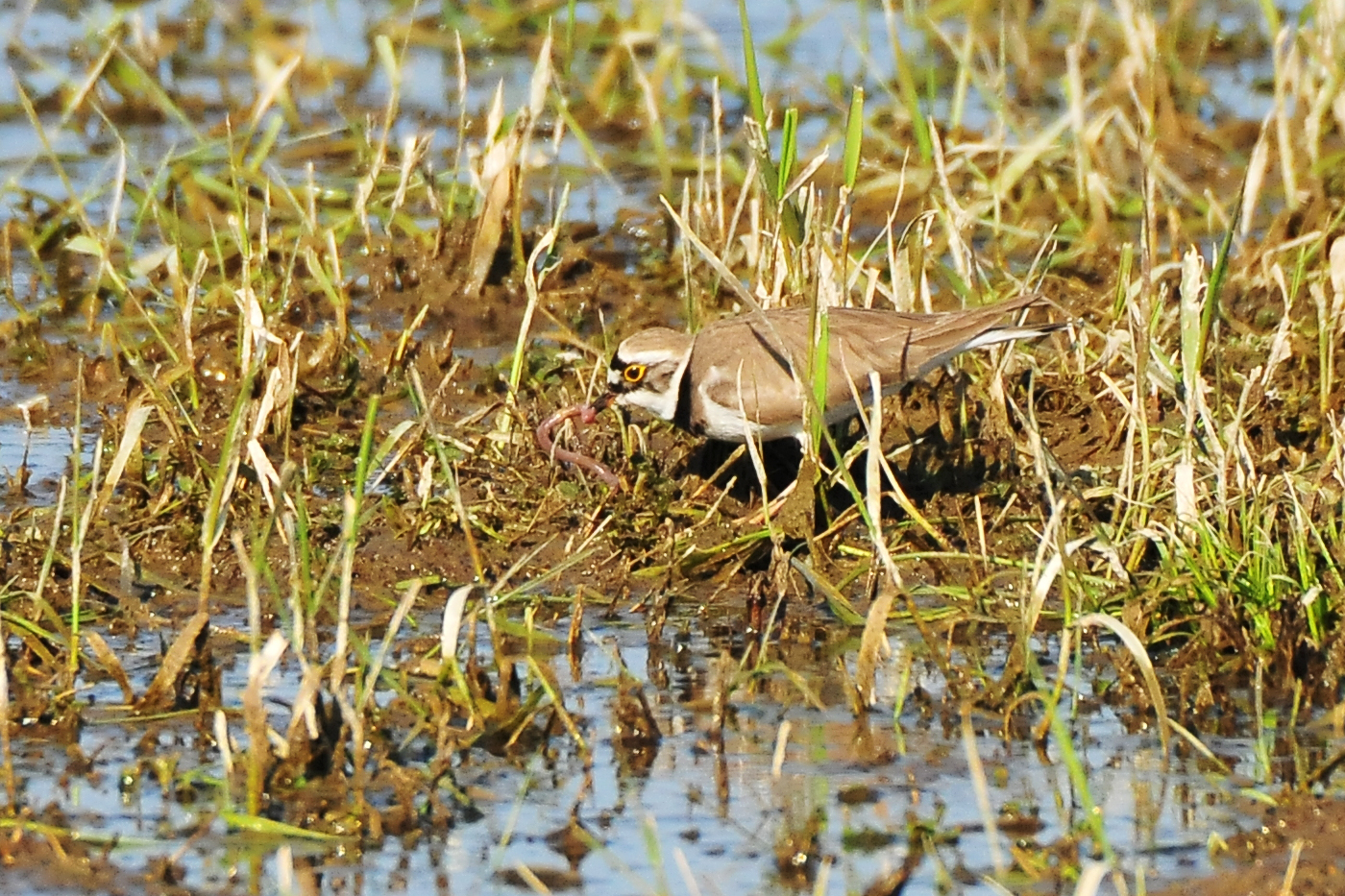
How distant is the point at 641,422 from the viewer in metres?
8.19

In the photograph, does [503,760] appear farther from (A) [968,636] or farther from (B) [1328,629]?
(B) [1328,629]

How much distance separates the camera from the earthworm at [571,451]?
290 inches

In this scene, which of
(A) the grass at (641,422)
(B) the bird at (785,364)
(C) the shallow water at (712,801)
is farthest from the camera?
(B) the bird at (785,364)

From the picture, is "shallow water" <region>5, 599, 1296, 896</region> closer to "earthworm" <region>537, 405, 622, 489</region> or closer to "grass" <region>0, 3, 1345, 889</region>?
"grass" <region>0, 3, 1345, 889</region>

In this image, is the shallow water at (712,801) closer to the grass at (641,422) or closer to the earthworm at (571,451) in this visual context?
the grass at (641,422)

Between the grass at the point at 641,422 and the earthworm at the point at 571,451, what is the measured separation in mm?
95

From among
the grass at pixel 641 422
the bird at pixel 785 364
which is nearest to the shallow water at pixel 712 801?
the grass at pixel 641 422

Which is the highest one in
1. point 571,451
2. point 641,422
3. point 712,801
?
point 641,422

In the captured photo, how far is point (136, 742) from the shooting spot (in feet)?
18.8

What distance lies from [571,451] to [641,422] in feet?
2.38

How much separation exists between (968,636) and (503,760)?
5.35 ft

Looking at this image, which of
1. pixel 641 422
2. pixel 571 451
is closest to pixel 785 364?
pixel 571 451

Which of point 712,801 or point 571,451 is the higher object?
point 571,451

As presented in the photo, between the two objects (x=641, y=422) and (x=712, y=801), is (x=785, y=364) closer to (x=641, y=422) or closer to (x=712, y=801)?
(x=641, y=422)
